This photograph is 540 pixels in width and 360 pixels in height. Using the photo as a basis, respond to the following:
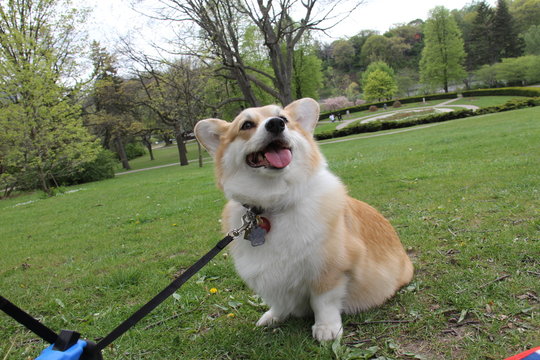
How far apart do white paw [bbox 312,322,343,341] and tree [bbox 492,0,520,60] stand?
254 ft

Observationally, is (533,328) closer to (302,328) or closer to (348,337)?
(348,337)

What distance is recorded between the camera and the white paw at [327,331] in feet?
7.38

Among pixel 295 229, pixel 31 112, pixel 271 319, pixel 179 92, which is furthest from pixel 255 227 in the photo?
pixel 179 92

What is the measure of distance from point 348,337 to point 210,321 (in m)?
1.12

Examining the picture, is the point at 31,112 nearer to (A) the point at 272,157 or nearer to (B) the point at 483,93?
(A) the point at 272,157

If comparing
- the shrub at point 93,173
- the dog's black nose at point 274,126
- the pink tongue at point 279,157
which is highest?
the dog's black nose at point 274,126

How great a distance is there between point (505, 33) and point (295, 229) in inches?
3078

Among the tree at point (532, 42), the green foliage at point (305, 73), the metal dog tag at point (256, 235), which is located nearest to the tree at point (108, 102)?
the green foliage at point (305, 73)

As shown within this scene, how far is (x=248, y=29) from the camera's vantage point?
2853 cm

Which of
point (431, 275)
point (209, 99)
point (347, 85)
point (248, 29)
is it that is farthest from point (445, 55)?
point (431, 275)

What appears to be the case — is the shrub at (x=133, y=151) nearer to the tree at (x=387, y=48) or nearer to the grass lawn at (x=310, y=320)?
the grass lawn at (x=310, y=320)

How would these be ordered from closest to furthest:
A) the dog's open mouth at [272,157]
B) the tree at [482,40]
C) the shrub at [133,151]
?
the dog's open mouth at [272,157]
the shrub at [133,151]
the tree at [482,40]

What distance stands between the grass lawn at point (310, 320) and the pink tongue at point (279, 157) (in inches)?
45.6

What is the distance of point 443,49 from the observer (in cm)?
5509
